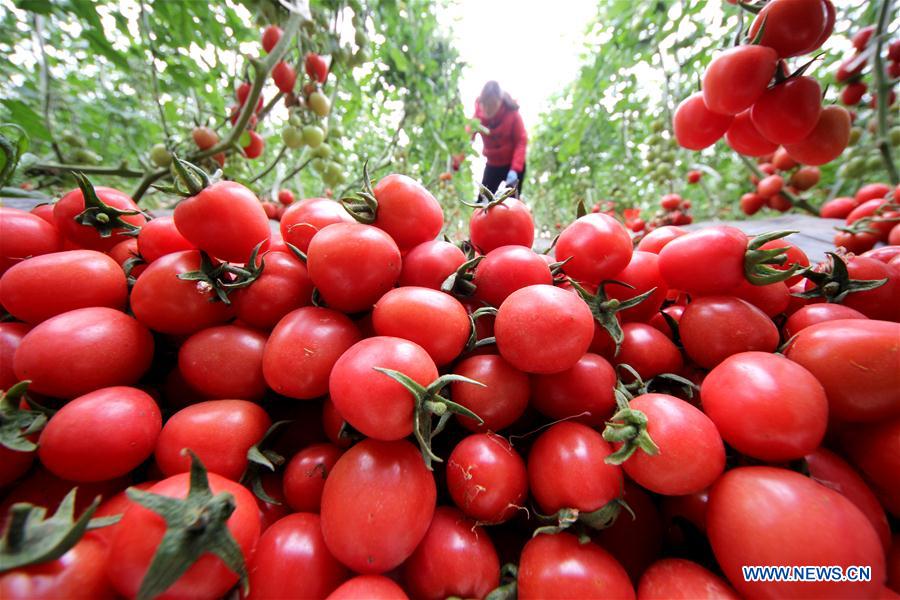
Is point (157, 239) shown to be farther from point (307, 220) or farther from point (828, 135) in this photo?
point (828, 135)

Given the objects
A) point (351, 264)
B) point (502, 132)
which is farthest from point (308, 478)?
point (502, 132)

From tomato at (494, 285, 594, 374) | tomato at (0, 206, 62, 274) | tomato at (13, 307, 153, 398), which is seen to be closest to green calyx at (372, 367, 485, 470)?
tomato at (494, 285, 594, 374)

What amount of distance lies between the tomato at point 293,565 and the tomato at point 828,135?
5.04ft

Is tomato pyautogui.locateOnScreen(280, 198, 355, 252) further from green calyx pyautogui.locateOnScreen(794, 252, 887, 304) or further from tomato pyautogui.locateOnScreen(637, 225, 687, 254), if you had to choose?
green calyx pyautogui.locateOnScreen(794, 252, 887, 304)

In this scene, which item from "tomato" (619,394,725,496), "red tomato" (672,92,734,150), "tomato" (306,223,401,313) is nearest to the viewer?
"tomato" (619,394,725,496)

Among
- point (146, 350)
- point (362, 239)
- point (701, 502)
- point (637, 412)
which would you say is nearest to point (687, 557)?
point (701, 502)

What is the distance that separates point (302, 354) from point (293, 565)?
0.25m

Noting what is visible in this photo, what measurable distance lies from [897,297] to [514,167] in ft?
13.8

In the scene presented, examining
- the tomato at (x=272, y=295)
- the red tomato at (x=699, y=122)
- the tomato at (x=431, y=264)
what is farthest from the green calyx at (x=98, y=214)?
the red tomato at (x=699, y=122)

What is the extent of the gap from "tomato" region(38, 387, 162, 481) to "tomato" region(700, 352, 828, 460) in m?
0.78

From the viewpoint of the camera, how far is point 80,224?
705mm

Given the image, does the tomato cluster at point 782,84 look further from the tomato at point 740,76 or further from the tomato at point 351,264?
the tomato at point 351,264

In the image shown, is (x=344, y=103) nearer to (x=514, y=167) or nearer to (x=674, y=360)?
(x=514, y=167)

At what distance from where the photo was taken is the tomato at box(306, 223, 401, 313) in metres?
0.55
